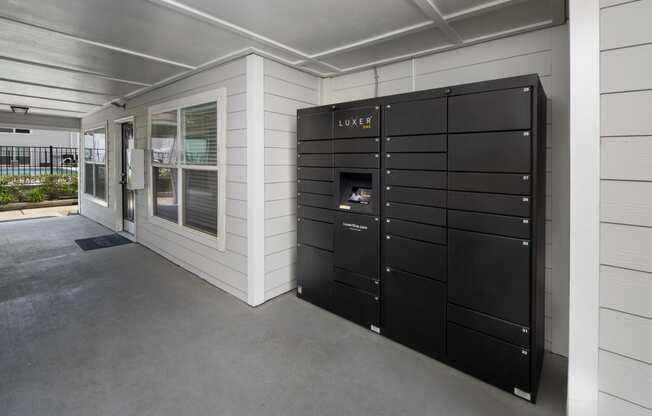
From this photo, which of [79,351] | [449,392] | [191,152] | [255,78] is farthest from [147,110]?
[449,392]

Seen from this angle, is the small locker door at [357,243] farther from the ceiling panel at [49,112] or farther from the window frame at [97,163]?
the ceiling panel at [49,112]

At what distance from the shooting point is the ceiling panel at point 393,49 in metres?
2.68

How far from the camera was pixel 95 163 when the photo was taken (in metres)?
7.45

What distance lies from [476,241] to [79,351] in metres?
3.05

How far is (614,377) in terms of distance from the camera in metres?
1.41

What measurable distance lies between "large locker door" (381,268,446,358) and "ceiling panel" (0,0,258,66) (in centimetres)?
250

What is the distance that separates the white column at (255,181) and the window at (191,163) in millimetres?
482

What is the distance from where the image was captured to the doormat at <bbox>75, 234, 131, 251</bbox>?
5.41m

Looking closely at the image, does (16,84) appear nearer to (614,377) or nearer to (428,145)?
(428,145)

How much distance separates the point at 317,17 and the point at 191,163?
8.33 feet

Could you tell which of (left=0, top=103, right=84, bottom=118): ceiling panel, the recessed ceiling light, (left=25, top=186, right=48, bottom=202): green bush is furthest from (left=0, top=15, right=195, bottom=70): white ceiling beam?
(left=25, top=186, right=48, bottom=202): green bush

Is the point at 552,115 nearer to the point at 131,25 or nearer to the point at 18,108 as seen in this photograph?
the point at 131,25

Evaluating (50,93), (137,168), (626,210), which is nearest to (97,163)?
(50,93)

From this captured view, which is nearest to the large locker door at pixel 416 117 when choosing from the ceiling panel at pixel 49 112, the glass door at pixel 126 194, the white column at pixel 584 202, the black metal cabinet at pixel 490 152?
the black metal cabinet at pixel 490 152
